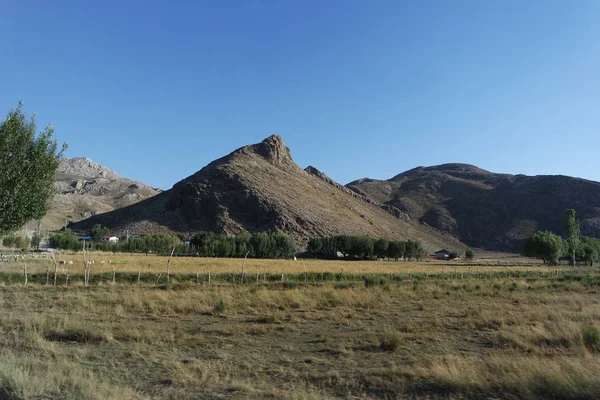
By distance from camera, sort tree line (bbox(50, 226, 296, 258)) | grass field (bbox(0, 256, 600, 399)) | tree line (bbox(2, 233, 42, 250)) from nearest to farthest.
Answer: grass field (bbox(0, 256, 600, 399))
tree line (bbox(2, 233, 42, 250))
tree line (bbox(50, 226, 296, 258))

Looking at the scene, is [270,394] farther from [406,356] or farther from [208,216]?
[208,216]

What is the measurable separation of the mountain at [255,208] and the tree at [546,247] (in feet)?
168

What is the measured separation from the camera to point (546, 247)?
90.8 metres

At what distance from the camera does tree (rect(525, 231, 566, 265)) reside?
90.2 metres

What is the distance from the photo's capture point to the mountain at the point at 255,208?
128000mm

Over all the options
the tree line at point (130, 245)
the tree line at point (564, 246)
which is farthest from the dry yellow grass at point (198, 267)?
the tree line at point (130, 245)

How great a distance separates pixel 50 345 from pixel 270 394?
642 centimetres

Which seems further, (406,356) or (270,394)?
(406,356)

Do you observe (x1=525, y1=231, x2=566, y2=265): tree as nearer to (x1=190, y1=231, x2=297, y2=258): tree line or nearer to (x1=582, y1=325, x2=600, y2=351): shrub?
(x1=190, y1=231, x2=297, y2=258): tree line

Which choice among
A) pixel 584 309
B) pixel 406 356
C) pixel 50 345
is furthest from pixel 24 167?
pixel 584 309

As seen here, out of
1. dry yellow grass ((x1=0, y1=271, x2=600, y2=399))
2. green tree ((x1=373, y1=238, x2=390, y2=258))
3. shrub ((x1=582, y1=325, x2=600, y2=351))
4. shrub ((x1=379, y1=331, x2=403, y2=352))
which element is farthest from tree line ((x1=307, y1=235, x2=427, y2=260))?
shrub ((x1=582, y1=325, x2=600, y2=351))

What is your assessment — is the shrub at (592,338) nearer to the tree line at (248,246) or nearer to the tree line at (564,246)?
the tree line at (248,246)

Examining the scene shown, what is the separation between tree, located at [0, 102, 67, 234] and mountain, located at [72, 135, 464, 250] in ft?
343

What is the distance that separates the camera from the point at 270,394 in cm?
752
